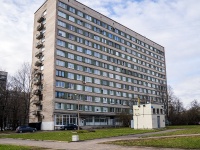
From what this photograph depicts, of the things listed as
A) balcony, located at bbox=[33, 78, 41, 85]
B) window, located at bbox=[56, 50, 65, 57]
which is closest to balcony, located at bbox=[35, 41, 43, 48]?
window, located at bbox=[56, 50, 65, 57]

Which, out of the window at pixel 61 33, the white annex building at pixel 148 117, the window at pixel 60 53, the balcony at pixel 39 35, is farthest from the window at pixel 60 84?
the white annex building at pixel 148 117

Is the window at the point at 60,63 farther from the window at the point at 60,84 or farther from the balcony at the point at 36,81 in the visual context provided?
the balcony at the point at 36,81

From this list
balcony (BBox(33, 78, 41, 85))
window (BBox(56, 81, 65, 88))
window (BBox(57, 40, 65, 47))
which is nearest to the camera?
window (BBox(56, 81, 65, 88))

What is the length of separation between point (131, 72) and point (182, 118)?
24.6m

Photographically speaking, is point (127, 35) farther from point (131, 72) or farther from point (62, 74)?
point (62, 74)

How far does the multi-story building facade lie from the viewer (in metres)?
64.7

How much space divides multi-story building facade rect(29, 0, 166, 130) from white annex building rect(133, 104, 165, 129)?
14.8 meters

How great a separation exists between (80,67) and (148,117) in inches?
1045

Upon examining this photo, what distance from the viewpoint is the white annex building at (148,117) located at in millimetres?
54200

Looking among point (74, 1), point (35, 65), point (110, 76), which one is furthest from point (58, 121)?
point (74, 1)

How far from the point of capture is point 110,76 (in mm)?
83062

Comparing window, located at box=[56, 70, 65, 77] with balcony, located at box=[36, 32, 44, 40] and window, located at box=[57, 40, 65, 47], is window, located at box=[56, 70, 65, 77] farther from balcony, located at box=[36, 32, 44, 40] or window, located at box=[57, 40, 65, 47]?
balcony, located at box=[36, 32, 44, 40]

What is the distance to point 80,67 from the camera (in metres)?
71.9

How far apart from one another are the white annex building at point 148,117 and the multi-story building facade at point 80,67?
14.8 m
